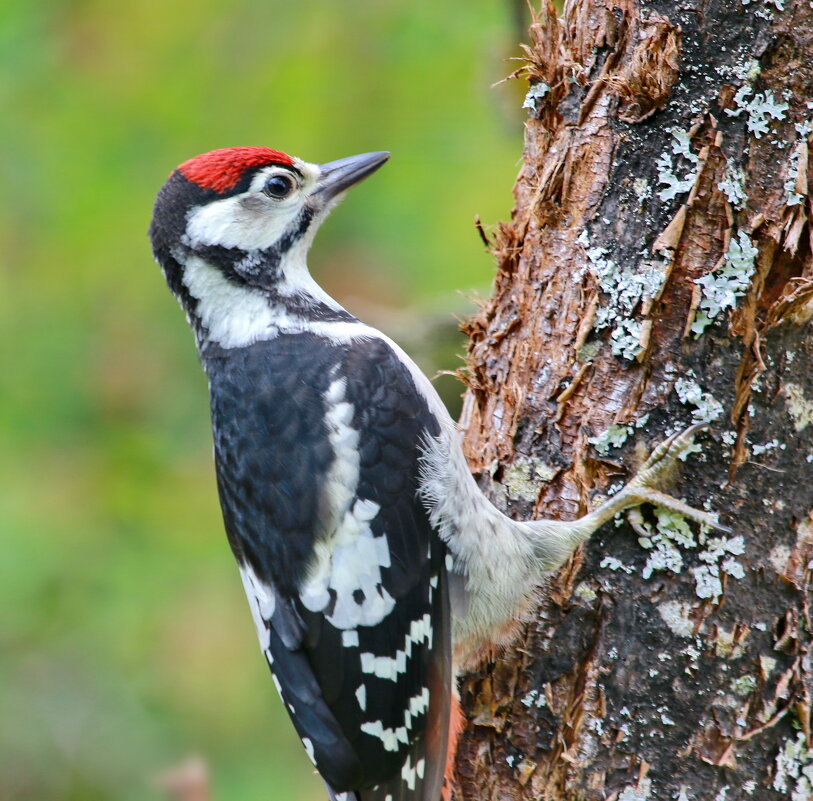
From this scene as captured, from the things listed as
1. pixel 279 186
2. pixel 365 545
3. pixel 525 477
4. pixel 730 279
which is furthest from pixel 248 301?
pixel 730 279

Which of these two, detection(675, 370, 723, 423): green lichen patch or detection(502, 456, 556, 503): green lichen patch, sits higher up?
detection(675, 370, 723, 423): green lichen patch

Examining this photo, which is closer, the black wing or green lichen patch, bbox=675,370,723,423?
green lichen patch, bbox=675,370,723,423

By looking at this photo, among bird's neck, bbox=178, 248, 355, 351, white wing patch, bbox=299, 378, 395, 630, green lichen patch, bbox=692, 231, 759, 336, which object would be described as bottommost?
white wing patch, bbox=299, 378, 395, 630

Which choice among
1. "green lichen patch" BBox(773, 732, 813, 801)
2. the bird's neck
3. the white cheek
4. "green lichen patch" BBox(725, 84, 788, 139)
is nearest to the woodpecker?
the bird's neck

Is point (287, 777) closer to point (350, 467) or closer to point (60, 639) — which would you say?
point (60, 639)

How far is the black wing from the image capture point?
7.75ft

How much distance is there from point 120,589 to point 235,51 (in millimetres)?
Result: 2741

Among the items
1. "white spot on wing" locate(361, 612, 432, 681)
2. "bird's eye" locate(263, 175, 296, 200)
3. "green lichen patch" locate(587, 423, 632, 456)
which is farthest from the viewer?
"bird's eye" locate(263, 175, 296, 200)

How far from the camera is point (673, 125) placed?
211cm

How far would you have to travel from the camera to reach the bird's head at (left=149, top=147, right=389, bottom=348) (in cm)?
280

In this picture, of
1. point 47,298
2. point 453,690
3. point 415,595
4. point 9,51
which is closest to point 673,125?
point 415,595

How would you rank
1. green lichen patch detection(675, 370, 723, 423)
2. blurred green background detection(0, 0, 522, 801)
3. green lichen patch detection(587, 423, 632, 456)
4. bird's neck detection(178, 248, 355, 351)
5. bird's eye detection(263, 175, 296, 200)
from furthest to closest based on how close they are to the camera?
blurred green background detection(0, 0, 522, 801)
bird's eye detection(263, 175, 296, 200)
bird's neck detection(178, 248, 355, 351)
green lichen patch detection(587, 423, 632, 456)
green lichen patch detection(675, 370, 723, 423)

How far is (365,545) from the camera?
95.6 inches

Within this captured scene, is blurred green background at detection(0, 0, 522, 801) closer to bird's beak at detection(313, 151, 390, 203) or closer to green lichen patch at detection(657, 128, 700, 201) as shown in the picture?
bird's beak at detection(313, 151, 390, 203)
